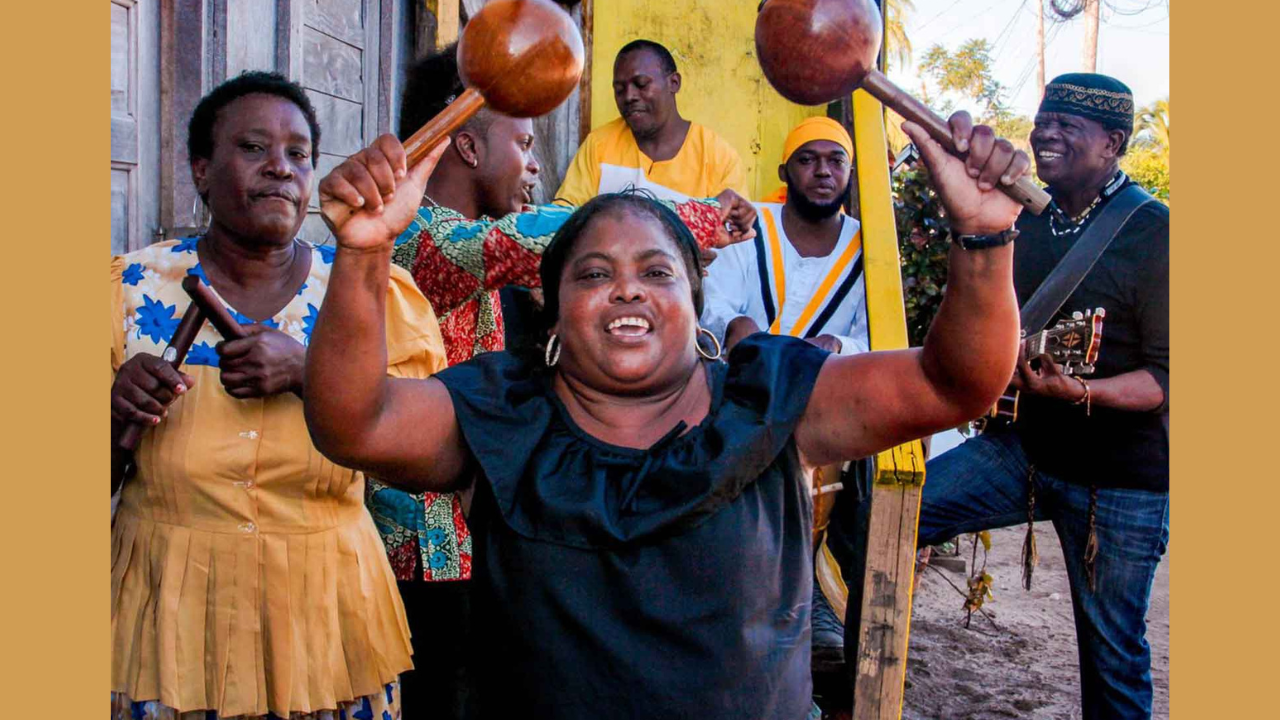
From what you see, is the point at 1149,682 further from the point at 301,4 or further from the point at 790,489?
the point at 301,4

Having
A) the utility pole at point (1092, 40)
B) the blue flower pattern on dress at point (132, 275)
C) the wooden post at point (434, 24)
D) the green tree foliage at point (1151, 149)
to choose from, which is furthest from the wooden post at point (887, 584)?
the utility pole at point (1092, 40)

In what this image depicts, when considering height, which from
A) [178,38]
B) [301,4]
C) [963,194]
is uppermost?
[301,4]

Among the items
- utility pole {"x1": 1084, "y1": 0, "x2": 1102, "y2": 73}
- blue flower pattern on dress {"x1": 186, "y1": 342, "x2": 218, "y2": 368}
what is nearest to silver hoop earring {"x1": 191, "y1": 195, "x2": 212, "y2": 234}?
blue flower pattern on dress {"x1": 186, "y1": 342, "x2": 218, "y2": 368}

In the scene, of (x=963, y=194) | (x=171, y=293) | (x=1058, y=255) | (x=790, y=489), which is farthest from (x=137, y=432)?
(x=1058, y=255)

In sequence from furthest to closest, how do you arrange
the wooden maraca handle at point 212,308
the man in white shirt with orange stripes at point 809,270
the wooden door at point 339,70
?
the man in white shirt with orange stripes at point 809,270
the wooden door at point 339,70
the wooden maraca handle at point 212,308

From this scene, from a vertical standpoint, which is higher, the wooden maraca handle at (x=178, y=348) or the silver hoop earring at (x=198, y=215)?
the silver hoop earring at (x=198, y=215)

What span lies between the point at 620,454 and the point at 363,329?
1.78 feet

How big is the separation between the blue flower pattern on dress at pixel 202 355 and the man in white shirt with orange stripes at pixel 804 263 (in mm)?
2174

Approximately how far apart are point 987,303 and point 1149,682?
2864 mm

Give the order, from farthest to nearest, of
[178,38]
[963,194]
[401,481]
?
1. [178,38]
2. [401,481]
3. [963,194]

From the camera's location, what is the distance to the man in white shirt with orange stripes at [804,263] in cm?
421

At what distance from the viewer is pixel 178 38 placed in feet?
10.6

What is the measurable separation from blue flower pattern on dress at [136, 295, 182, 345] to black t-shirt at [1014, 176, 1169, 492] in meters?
3.11

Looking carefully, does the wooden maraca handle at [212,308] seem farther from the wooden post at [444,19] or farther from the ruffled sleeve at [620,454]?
the wooden post at [444,19]
